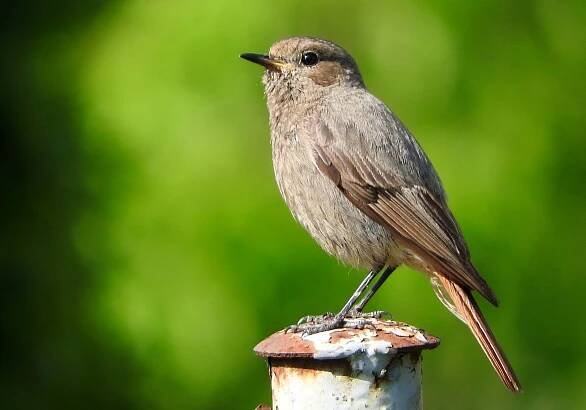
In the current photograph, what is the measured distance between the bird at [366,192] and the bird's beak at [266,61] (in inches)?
1.5

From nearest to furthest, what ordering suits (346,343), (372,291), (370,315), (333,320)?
1. (346,343)
2. (333,320)
3. (370,315)
4. (372,291)

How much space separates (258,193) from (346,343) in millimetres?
2106

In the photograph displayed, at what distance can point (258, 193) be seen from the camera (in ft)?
19.3

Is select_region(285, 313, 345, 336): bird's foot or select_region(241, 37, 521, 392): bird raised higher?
select_region(241, 37, 521, 392): bird

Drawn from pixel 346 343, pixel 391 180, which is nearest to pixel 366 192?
pixel 391 180

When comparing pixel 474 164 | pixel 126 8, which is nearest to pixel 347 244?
pixel 474 164

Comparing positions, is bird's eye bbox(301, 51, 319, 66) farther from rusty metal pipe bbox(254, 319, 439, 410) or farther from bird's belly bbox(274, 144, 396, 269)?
rusty metal pipe bbox(254, 319, 439, 410)

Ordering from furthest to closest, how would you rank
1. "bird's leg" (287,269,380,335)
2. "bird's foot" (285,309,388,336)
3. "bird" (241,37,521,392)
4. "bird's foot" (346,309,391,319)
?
1. "bird" (241,37,521,392)
2. "bird's foot" (346,309,391,319)
3. "bird's leg" (287,269,380,335)
4. "bird's foot" (285,309,388,336)

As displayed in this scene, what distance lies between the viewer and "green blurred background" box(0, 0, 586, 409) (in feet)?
19.2

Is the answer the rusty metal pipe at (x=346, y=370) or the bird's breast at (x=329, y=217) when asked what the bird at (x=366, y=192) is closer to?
the bird's breast at (x=329, y=217)

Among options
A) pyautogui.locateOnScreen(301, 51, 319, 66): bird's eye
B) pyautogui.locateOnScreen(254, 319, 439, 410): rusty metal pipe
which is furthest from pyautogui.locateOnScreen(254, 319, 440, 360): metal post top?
pyautogui.locateOnScreen(301, 51, 319, 66): bird's eye

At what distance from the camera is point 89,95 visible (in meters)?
6.40

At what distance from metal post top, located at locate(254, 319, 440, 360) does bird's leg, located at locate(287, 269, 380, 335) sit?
95 millimetres

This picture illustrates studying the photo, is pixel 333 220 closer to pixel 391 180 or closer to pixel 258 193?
pixel 391 180
